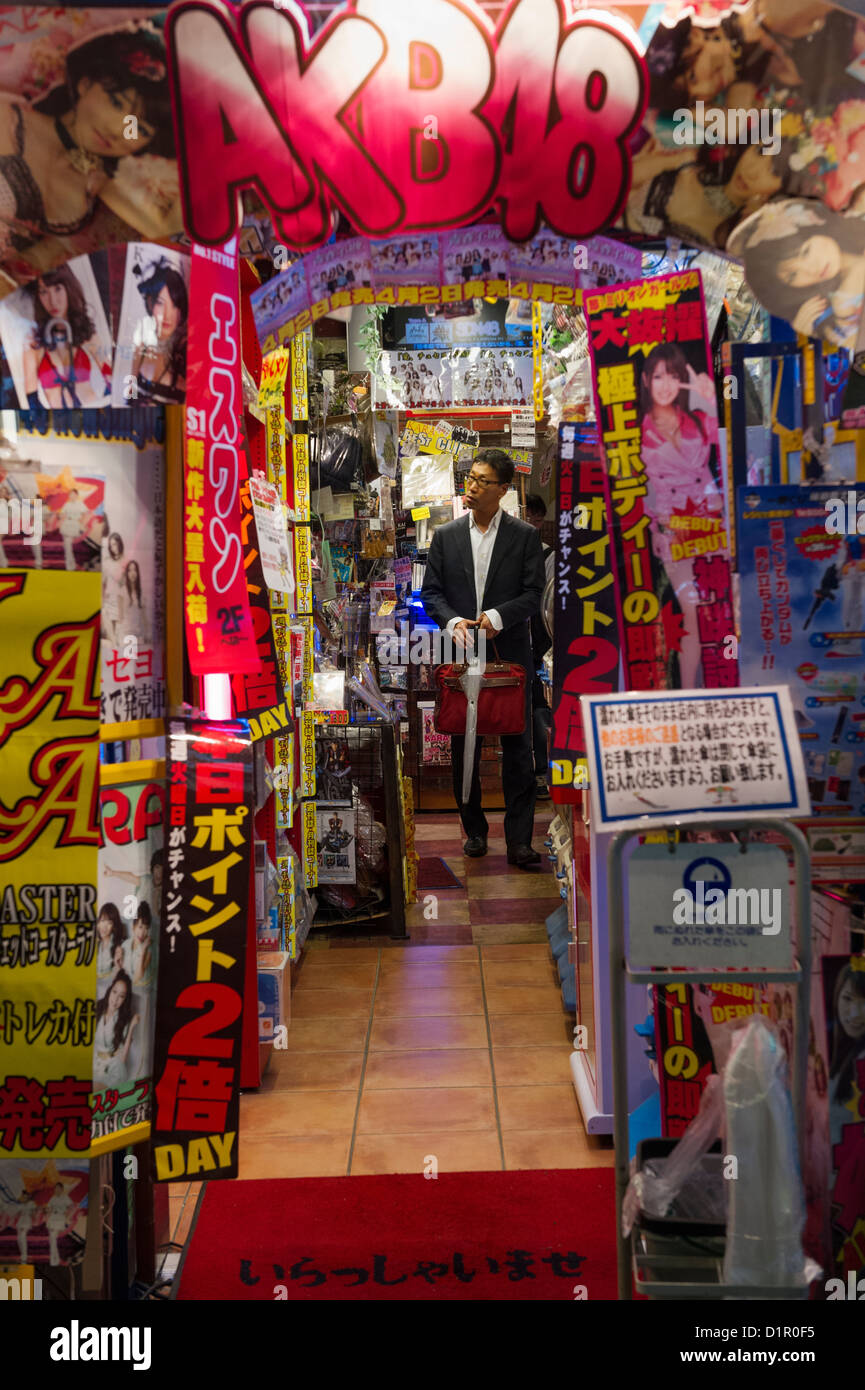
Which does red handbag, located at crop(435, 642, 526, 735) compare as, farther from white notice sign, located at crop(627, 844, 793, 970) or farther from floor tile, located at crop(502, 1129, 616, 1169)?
white notice sign, located at crop(627, 844, 793, 970)

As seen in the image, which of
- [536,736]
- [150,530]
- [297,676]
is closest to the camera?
[150,530]

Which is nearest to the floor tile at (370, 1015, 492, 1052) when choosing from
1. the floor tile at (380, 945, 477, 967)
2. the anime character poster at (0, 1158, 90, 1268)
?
the floor tile at (380, 945, 477, 967)

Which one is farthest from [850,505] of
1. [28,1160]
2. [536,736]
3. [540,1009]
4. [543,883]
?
[536,736]

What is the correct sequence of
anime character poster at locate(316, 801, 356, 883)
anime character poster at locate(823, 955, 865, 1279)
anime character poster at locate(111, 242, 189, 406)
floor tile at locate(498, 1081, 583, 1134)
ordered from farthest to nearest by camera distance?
anime character poster at locate(316, 801, 356, 883)
floor tile at locate(498, 1081, 583, 1134)
anime character poster at locate(111, 242, 189, 406)
anime character poster at locate(823, 955, 865, 1279)

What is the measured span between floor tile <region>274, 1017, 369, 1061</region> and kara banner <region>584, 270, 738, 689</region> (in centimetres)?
193

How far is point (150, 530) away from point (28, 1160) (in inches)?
45.5

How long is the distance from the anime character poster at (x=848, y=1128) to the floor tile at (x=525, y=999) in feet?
6.08

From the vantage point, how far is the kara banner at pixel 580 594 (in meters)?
2.47

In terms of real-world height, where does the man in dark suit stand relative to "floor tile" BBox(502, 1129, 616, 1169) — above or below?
above

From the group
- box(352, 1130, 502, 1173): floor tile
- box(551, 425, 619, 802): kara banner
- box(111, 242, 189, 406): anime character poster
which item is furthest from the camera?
box(352, 1130, 502, 1173): floor tile

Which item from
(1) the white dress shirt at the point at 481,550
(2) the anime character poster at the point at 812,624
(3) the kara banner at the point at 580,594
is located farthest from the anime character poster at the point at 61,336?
(1) the white dress shirt at the point at 481,550

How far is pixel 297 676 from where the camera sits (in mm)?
3996

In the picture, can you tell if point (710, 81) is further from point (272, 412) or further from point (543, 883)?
point (543, 883)

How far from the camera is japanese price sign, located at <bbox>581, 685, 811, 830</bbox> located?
164 cm
